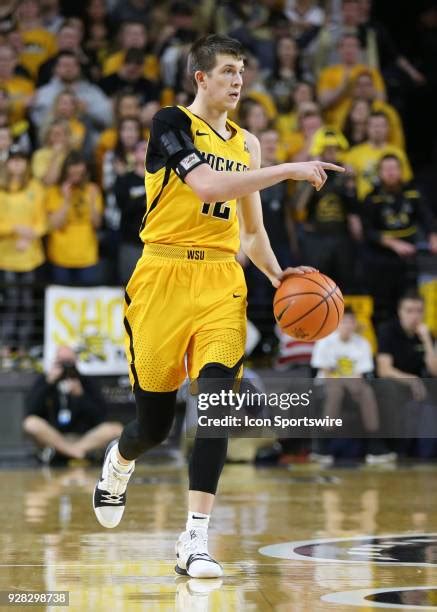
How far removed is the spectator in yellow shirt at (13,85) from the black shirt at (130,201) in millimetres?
1943

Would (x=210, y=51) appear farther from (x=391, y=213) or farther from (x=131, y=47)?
(x=131, y=47)

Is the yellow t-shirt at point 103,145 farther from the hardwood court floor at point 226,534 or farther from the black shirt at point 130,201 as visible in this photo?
the hardwood court floor at point 226,534

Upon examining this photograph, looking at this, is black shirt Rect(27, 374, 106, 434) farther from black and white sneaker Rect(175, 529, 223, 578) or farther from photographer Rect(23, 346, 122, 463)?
black and white sneaker Rect(175, 529, 223, 578)

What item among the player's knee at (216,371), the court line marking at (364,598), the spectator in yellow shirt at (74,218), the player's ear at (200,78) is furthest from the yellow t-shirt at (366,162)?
the court line marking at (364,598)

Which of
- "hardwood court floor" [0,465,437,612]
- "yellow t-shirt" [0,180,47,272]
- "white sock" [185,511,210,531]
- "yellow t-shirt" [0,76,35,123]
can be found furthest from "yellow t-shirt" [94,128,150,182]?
"white sock" [185,511,210,531]

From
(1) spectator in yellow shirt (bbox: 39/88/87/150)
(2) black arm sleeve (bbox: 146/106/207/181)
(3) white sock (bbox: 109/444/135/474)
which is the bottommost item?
(3) white sock (bbox: 109/444/135/474)

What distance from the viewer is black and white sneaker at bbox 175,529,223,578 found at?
221 inches

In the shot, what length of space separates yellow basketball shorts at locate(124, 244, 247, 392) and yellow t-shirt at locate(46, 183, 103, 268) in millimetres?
7457

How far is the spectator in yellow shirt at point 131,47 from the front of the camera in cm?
1553

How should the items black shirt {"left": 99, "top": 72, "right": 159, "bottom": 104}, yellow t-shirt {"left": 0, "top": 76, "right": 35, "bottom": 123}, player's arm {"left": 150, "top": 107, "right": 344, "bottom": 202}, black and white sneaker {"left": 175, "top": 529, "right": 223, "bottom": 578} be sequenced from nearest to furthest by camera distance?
player's arm {"left": 150, "top": 107, "right": 344, "bottom": 202}
black and white sneaker {"left": 175, "top": 529, "right": 223, "bottom": 578}
yellow t-shirt {"left": 0, "top": 76, "right": 35, "bottom": 123}
black shirt {"left": 99, "top": 72, "right": 159, "bottom": 104}

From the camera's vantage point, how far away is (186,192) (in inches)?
235

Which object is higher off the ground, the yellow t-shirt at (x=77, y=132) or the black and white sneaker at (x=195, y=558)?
the yellow t-shirt at (x=77, y=132)

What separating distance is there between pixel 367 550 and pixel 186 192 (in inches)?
83.2

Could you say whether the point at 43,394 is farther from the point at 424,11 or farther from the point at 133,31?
the point at 424,11
